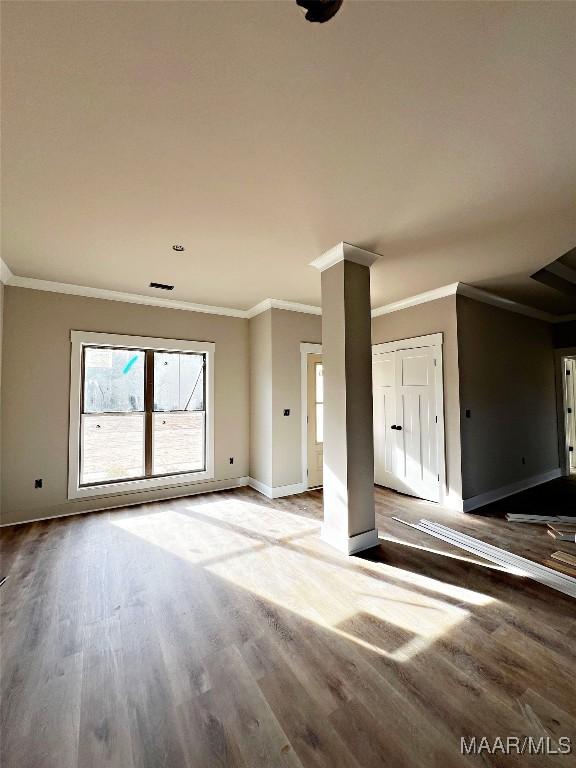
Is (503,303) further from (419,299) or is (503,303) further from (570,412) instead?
(570,412)

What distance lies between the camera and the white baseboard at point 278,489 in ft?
14.5

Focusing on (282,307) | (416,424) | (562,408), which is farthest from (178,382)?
(562,408)

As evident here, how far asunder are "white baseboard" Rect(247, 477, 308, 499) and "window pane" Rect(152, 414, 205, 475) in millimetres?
887

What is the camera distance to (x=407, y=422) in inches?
181

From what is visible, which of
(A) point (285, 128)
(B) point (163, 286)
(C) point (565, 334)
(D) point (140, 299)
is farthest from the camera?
(C) point (565, 334)

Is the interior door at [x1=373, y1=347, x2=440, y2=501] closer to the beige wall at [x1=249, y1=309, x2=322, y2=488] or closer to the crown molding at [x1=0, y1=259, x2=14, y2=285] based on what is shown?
the beige wall at [x1=249, y1=309, x2=322, y2=488]

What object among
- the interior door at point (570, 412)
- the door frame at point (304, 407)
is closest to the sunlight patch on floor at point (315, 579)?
the door frame at point (304, 407)

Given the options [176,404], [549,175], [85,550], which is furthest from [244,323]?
[549,175]

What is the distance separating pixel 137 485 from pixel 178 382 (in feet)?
4.84

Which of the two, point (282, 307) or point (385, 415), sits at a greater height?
point (282, 307)

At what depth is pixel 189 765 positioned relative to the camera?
1218 mm

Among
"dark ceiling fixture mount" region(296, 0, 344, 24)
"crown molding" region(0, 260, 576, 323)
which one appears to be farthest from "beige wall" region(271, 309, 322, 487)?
"dark ceiling fixture mount" region(296, 0, 344, 24)

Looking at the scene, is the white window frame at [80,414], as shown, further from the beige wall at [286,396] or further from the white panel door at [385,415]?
the white panel door at [385,415]

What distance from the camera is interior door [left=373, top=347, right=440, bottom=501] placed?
425 centimetres
